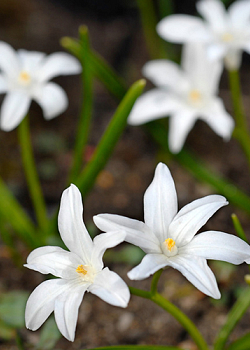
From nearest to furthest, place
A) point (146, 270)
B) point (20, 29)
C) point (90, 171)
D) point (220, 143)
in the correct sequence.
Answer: point (146, 270) → point (90, 171) → point (220, 143) → point (20, 29)

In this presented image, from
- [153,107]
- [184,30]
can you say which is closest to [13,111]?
[153,107]

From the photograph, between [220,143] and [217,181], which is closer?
[217,181]

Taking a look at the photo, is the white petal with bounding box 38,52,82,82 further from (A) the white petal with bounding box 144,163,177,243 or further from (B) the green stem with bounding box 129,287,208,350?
(B) the green stem with bounding box 129,287,208,350

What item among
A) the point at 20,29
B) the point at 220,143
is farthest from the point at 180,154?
the point at 20,29

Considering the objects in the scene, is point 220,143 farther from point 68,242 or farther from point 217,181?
point 68,242

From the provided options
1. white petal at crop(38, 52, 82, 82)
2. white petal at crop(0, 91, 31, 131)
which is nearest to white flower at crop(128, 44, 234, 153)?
white petal at crop(38, 52, 82, 82)

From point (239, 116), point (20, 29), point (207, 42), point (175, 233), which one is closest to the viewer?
point (175, 233)

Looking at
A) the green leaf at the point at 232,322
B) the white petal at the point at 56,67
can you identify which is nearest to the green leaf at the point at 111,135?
the white petal at the point at 56,67
